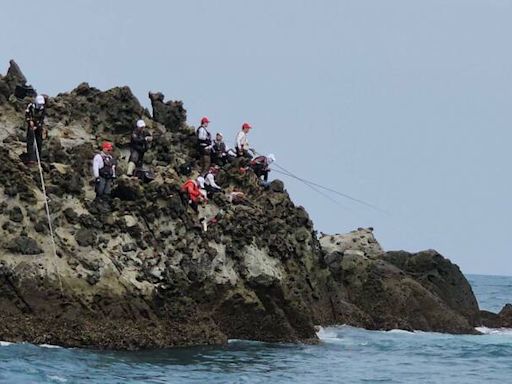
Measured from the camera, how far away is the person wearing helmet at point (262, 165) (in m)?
44.5

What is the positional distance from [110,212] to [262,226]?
6.30 metres

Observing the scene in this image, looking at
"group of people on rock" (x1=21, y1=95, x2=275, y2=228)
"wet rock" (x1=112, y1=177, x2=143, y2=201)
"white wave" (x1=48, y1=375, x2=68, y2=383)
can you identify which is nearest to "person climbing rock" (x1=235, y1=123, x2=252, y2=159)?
"group of people on rock" (x1=21, y1=95, x2=275, y2=228)

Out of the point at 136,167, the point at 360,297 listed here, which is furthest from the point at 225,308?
the point at 360,297

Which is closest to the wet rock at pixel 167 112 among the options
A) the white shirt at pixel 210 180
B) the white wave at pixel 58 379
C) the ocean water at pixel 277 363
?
the white shirt at pixel 210 180

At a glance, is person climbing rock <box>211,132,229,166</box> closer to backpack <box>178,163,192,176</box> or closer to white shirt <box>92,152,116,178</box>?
backpack <box>178,163,192,176</box>

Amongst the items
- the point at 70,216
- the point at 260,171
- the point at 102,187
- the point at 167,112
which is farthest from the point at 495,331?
the point at 70,216

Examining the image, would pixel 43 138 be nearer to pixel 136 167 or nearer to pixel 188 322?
pixel 136 167

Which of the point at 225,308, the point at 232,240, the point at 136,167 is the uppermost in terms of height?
the point at 136,167

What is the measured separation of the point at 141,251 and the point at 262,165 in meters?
11.8

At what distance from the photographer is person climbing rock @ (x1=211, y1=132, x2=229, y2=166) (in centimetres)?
4391

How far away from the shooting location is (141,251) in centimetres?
3409

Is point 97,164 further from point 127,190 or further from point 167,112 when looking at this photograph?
point 167,112

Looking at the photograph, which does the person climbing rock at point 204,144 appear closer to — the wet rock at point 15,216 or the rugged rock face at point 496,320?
the wet rock at point 15,216

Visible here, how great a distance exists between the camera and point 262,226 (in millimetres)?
38156
